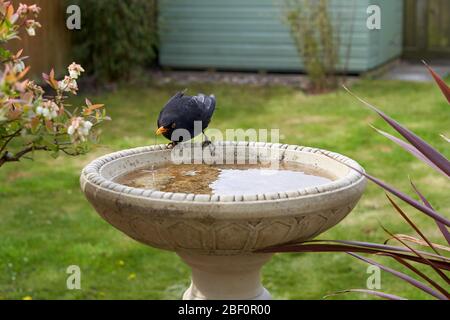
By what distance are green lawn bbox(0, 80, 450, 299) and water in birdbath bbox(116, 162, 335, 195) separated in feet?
2.49

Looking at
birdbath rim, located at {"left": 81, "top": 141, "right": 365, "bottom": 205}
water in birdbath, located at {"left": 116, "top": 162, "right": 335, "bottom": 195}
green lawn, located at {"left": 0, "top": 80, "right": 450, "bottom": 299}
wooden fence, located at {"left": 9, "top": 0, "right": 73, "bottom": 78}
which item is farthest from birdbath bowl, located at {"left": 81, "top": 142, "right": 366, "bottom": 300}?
wooden fence, located at {"left": 9, "top": 0, "right": 73, "bottom": 78}

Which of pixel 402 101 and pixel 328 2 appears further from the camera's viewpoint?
pixel 328 2

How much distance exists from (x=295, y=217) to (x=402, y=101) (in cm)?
695

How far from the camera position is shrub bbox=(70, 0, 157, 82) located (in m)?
9.93

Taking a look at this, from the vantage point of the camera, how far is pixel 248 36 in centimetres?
1162

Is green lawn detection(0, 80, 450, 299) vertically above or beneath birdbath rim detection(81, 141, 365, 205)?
beneath

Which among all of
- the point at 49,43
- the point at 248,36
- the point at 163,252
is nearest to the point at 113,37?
the point at 49,43

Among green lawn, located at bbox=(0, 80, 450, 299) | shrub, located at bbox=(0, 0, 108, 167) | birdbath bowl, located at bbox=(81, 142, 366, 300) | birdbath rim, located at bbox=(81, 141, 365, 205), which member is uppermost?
shrub, located at bbox=(0, 0, 108, 167)

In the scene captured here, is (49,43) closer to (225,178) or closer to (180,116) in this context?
(180,116)

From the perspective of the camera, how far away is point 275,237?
2.78 m

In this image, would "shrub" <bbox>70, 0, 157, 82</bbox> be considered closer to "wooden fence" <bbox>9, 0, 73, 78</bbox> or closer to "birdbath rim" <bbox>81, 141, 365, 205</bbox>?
"wooden fence" <bbox>9, 0, 73, 78</bbox>

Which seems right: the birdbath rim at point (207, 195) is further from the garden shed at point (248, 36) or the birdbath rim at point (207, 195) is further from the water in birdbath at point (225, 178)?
the garden shed at point (248, 36)
